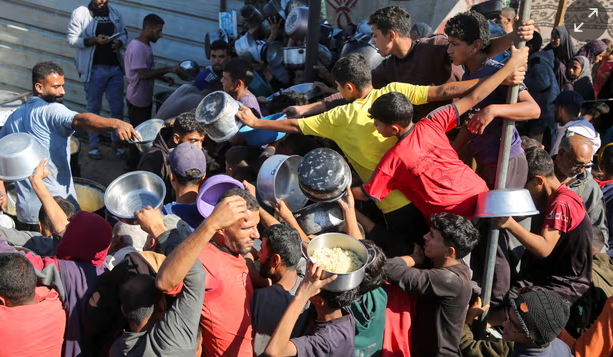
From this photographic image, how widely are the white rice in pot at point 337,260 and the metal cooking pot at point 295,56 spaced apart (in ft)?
12.0

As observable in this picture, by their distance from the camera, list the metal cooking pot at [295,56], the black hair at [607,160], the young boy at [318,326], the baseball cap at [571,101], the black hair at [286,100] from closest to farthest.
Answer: the young boy at [318,326], the black hair at [607,160], the black hair at [286,100], the baseball cap at [571,101], the metal cooking pot at [295,56]

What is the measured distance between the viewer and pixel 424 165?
3.70 metres

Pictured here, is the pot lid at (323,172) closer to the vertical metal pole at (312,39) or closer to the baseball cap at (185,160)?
the baseball cap at (185,160)

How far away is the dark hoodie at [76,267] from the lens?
10.7 ft

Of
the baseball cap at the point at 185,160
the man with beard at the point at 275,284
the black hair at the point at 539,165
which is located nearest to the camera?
the man with beard at the point at 275,284

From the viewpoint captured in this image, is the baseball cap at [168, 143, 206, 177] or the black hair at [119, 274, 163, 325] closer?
the black hair at [119, 274, 163, 325]

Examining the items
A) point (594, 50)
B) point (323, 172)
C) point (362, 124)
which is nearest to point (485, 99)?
point (362, 124)

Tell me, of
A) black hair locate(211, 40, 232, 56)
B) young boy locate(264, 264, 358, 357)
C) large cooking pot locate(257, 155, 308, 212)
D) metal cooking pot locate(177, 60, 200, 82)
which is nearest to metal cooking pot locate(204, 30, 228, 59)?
metal cooking pot locate(177, 60, 200, 82)

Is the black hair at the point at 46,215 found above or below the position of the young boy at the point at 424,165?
below

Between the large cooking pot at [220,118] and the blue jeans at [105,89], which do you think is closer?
the large cooking pot at [220,118]

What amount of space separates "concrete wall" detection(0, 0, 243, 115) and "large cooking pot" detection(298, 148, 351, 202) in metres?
5.54

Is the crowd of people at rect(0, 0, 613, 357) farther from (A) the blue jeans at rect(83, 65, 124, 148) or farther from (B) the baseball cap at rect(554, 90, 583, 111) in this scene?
(A) the blue jeans at rect(83, 65, 124, 148)

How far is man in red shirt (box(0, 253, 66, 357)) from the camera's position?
115 inches

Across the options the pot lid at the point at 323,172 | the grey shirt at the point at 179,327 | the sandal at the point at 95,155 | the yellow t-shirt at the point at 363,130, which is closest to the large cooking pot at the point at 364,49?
the yellow t-shirt at the point at 363,130
